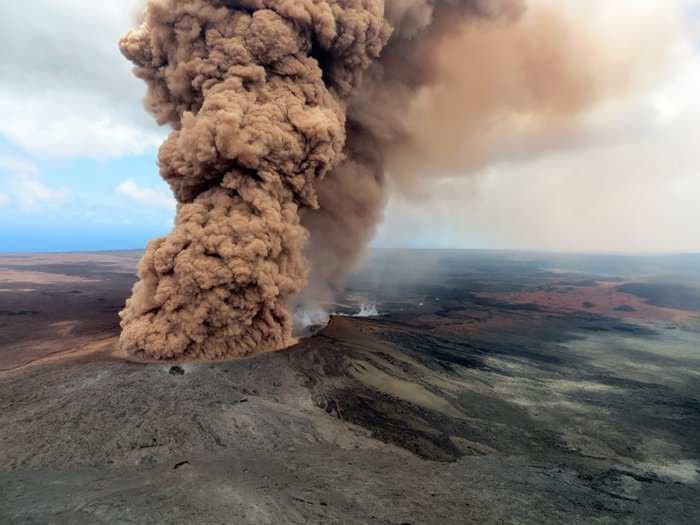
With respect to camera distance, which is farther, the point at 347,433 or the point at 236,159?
the point at 236,159

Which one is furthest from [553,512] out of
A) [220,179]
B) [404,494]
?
[220,179]

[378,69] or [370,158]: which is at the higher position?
[378,69]

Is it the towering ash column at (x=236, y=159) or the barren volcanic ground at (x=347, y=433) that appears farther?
the towering ash column at (x=236, y=159)

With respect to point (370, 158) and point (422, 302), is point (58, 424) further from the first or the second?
point (422, 302)

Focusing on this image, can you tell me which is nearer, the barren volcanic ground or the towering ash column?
the barren volcanic ground

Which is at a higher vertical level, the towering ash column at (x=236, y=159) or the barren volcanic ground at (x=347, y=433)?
the towering ash column at (x=236, y=159)

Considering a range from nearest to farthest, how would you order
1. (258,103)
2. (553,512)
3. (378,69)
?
(553,512) → (258,103) → (378,69)

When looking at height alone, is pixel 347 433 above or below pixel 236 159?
below

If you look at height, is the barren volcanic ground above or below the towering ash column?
below
